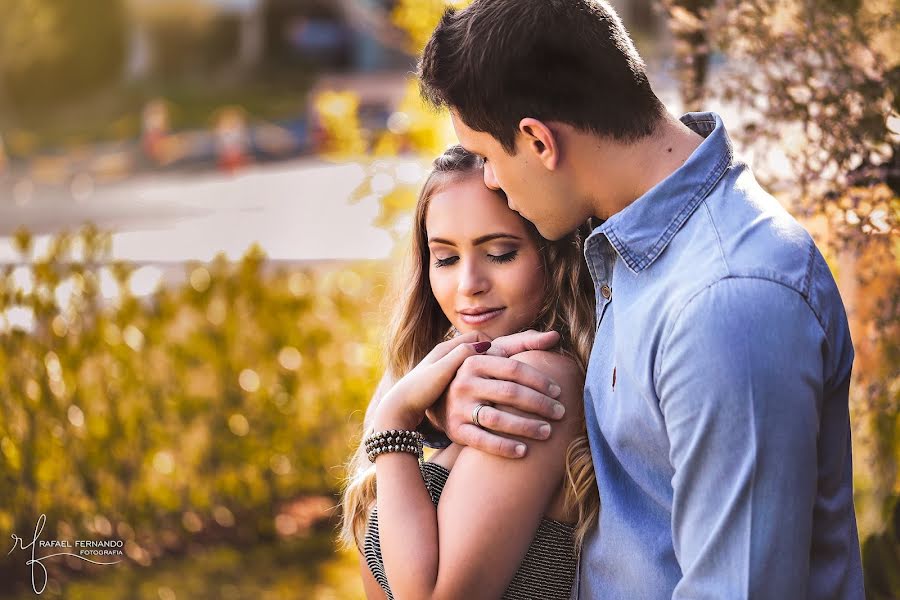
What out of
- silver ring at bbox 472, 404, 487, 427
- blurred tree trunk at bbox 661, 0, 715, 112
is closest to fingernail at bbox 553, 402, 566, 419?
silver ring at bbox 472, 404, 487, 427

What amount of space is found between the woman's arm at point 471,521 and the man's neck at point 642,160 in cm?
45

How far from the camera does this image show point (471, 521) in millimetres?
1771

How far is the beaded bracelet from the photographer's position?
194cm

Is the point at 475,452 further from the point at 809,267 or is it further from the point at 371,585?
the point at 809,267

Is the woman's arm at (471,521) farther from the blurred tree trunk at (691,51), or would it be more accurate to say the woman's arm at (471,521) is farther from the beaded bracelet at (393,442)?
the blurred tree trunk at (691,51)

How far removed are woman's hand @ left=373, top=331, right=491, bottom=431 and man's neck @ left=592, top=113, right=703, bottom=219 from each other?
47 centimetres

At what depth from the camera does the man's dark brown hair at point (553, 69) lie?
1645 millimetres

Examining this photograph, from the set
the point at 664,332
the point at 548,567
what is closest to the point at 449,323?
the point at 548,567

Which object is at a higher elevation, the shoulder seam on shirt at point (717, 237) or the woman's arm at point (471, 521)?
the shoulder seam on shirt at point (717, 237)

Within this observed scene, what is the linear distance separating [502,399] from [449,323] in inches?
26.2

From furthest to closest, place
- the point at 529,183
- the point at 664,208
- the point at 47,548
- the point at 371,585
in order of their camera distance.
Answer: the point at 47,548
the point at 371,585
the point at 529,183
the point at 664,208

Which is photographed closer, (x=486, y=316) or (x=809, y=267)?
(x=809, y=267)

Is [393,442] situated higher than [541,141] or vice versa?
[541,141]

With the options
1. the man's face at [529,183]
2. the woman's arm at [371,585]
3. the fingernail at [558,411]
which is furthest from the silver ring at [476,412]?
the woman's arm at [371,585]
